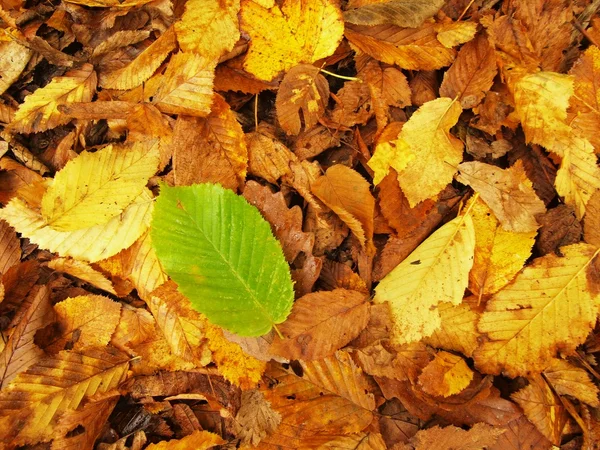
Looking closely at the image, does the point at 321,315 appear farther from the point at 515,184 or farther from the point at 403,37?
the point at 403,37

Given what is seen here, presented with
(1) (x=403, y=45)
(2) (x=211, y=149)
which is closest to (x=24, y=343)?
(2) (x=211, y=149)

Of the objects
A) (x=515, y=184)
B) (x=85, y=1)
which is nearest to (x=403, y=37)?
(x=515, y=184)

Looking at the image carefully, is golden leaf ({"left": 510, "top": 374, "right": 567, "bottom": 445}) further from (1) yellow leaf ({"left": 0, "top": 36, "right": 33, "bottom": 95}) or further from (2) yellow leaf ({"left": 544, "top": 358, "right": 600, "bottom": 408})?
(1) yellow leaf ({"left": 0, "top": 36, "right": 33, "bottom": 95})

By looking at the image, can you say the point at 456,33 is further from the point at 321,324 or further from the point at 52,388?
the point at 52,388

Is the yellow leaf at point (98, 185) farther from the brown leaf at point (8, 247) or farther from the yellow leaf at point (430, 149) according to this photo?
the yellow leaf at point (430, 149)

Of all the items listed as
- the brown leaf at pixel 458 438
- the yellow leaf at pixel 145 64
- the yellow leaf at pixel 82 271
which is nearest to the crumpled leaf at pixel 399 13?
the yellow leaf at pixel 145 64

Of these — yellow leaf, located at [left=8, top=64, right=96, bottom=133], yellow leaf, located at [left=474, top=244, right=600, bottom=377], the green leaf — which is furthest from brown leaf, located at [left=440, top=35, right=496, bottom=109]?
yellow leaf, located at [left=8, top=64, right=96, bottom=133]
